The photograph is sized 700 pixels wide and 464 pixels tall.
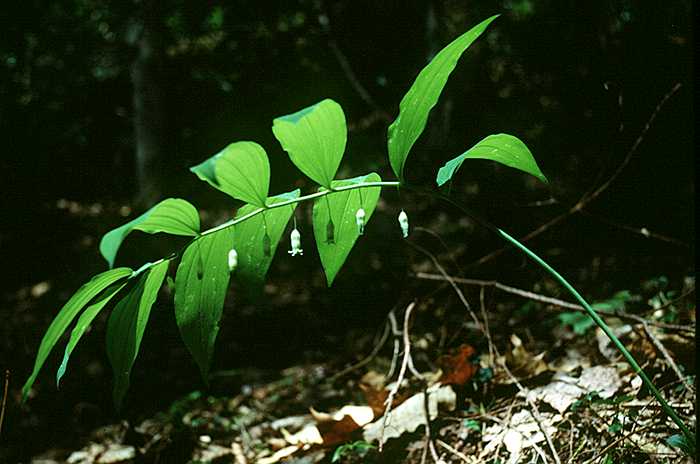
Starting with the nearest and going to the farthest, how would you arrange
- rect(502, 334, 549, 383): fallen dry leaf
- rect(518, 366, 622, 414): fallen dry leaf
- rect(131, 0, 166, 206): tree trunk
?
rect(518, 366, 622, 414): fallen dry leaf < rect(502, 334, 549, 383): fallen dry leaf < rect(131, 0, 166, 206): tree trunk

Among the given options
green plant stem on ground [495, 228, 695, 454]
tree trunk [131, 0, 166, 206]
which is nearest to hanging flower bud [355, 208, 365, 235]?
green plant stem on ground [495, 228, 695, 454]

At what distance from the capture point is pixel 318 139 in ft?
2.87

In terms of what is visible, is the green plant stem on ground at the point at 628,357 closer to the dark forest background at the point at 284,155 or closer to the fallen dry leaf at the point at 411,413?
the dark forest background at the point at 284,155

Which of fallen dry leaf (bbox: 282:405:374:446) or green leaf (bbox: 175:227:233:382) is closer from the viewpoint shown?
green leaf (bbox: 175:227:233:382)

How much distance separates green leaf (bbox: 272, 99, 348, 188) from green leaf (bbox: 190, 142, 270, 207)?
5cm

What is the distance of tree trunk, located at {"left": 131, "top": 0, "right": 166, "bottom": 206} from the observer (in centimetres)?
502

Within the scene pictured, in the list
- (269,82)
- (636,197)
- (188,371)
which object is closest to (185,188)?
(269,82)

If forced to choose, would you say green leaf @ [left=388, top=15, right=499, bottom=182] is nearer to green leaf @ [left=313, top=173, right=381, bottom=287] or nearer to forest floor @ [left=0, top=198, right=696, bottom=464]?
green leaf @ [left=313, top=173, right=381, bottom=287]

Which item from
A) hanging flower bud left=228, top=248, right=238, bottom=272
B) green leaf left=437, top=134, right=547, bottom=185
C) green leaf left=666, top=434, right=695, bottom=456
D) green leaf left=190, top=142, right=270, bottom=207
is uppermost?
green leaf left=190, top=142, right=270, bottom=207

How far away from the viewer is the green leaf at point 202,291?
0.92 metres

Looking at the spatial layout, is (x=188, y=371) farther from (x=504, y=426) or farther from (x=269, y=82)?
(x=269, y=82)

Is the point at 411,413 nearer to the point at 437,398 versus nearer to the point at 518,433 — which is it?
the point at 437,398

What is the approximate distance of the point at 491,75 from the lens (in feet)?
15.6

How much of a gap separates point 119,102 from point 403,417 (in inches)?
267
